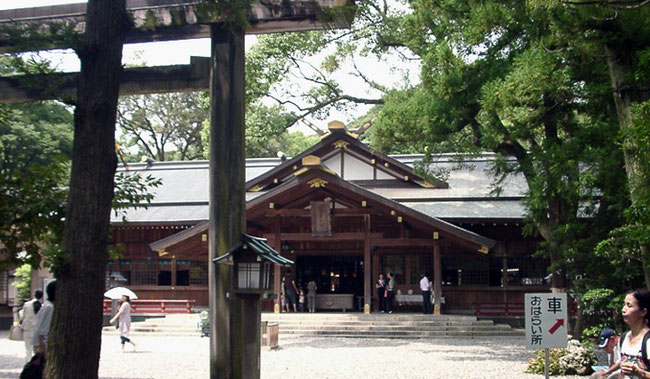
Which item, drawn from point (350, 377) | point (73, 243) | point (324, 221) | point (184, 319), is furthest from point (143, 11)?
point (184, 319)

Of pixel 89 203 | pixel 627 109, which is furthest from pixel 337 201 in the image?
pixel 89 203

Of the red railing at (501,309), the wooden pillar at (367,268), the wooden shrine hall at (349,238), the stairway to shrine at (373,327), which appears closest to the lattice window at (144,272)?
the wooden shrine hall at (349,238)

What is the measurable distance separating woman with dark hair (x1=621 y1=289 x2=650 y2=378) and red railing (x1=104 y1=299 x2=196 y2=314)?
22.1 metres

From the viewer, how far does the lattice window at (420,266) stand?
2573cm

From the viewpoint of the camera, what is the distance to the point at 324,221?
77.8 feet

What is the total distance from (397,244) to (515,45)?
29.8ft

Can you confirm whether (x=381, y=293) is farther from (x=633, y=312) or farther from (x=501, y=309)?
(x=633, y=312)

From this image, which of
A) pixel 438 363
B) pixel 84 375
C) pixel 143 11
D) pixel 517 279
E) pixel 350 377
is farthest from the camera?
pixel 517 279

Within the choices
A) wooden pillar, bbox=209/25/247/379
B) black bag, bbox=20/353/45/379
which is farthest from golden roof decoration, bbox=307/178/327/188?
black bag, bbox=20/353/45/379

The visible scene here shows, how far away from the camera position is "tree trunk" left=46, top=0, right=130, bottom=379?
6125 mm

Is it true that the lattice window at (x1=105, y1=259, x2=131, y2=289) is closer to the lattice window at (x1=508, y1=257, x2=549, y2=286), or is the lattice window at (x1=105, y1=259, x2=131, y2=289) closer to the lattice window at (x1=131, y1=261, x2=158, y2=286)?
the lattice window at (x1=131, y1=261, x2=158, y2=286)

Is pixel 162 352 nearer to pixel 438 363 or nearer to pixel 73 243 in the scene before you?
pixel 438 363

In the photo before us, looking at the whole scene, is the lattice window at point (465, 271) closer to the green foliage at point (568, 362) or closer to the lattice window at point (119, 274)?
A: the green foliage at point (568, 362)

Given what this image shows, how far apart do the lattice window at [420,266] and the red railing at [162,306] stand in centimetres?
789
